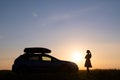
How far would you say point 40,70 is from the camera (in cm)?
2414

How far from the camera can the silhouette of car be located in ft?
79.2

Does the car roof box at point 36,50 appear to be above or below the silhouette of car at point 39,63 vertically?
above

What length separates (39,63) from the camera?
24141 millimetres

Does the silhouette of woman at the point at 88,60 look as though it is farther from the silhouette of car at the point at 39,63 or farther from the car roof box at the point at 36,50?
the car roof box at the point at 36,50

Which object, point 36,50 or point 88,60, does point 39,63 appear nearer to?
point 36,50

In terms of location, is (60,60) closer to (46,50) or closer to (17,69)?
(46,50)

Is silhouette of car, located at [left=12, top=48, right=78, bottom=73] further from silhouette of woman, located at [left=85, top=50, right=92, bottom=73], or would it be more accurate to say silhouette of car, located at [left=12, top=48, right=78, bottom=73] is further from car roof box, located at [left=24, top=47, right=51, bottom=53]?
silhouette of woman, located at [left=85, top=50, right=92, bottom=73]

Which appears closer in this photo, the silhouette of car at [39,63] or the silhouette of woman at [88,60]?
the silhouette of car at [39,63]

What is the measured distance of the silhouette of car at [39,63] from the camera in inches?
950

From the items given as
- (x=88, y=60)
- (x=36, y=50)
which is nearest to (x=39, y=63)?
(x=36, y=50)

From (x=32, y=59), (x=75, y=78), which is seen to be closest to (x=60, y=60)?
(x=32, y=59)

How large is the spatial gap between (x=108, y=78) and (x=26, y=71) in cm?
738

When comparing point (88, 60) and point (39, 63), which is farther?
point (88, 60)

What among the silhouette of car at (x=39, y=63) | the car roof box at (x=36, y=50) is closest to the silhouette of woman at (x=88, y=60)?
the silhouette of car at (x=39, y=63)
